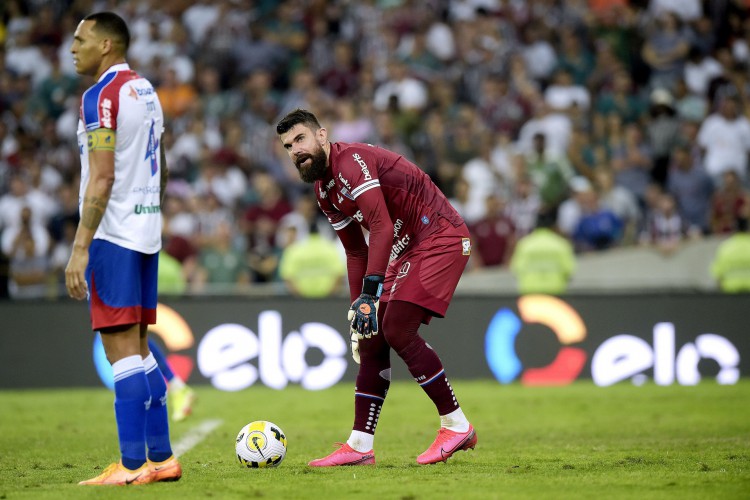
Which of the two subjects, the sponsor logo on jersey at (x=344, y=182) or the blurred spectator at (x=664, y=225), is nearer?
the sponsor logo on jersey at (x=344, y=182)

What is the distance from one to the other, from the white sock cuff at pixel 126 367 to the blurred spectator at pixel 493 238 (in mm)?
10377

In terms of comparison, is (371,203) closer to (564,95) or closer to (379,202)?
(379,202)

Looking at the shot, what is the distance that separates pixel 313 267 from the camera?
15.3 metres

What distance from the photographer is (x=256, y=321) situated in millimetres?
14547

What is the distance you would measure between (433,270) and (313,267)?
25.6ft

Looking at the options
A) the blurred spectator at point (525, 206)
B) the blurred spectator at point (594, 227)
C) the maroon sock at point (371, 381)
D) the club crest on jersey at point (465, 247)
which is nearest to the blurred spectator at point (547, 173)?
the blurred spectator at point (525, 206)

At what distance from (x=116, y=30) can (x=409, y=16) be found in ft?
46.8

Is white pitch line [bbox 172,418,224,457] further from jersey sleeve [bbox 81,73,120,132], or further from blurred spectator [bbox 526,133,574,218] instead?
blurred spectator [bbox 526,133,574,218]

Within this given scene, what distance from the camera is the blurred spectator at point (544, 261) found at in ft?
50.2

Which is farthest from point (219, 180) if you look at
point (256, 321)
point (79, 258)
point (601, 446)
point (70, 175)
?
point (79, 258)

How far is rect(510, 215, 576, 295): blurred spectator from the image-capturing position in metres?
15.3

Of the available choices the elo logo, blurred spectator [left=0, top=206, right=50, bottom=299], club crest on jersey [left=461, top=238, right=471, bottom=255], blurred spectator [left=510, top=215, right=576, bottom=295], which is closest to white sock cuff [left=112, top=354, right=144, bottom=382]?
club crest on jersey [left=461, top=238, right=471, bottom=255]

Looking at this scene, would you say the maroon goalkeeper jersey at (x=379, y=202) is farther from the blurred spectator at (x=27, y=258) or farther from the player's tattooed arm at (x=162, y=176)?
the blurred spectator at (x=27, y=258)

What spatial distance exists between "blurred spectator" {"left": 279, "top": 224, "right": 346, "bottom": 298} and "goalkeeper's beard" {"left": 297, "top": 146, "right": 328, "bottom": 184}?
7744 mm
